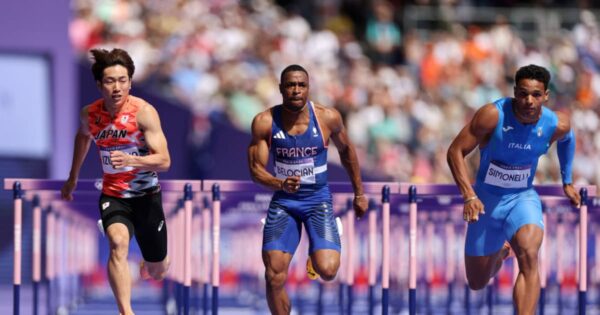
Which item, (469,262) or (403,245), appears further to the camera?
(403,245)

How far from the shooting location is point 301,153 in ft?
36.0

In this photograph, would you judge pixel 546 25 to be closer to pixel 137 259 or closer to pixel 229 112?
pixel 229 112

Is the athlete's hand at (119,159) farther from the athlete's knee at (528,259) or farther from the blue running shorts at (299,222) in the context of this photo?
the athlete's knee at (528,259)

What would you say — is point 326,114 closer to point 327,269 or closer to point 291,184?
point 291,184

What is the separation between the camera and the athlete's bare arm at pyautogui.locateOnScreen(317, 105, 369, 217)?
11.1 m

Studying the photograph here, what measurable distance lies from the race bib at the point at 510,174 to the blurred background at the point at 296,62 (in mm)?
Answer: 6912

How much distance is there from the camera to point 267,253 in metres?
10.9

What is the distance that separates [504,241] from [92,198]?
4086 mm

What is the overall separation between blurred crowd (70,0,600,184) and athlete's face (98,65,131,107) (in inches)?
289

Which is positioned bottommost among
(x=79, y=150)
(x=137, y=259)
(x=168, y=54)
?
(x=137, y=259)

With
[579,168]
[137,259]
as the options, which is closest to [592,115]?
[579,168]

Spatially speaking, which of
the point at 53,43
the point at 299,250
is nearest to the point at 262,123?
the point at 299,250

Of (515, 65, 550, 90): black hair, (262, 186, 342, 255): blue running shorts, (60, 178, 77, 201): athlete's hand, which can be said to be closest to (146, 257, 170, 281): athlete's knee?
(60, 178, 77, 201): athlete's hand

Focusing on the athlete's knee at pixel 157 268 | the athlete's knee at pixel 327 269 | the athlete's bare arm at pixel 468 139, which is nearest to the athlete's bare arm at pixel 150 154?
the athlete's knee at pixel 157 268
